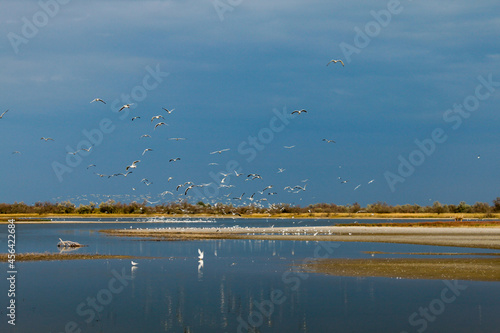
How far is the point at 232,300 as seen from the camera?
28.0 meters

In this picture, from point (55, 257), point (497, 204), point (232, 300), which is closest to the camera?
point (232, 300)

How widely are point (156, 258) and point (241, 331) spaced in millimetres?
26181

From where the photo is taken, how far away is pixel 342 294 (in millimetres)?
29031

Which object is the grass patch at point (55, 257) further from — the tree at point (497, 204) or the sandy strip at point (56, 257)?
the tree at point (497, 204)

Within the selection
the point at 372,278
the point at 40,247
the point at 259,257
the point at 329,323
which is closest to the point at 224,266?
the point at 259,257

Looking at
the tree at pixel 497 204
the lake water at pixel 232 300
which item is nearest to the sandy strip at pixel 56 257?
the lake water at pixel 232 300

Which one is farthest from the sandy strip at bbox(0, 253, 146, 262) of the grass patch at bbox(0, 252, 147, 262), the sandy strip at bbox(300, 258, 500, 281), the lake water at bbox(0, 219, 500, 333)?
the sandy strip at bbox(300, 258, 500, 281)

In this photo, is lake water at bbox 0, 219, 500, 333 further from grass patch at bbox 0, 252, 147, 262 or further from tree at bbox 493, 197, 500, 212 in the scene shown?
tree at bbox 493, 197, 500, 212

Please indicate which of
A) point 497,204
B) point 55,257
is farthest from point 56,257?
point 497,204

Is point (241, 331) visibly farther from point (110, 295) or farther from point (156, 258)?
point (156, 258)

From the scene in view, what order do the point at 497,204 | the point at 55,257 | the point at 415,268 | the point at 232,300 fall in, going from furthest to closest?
1. the point at 497,204
2. the point at 55,257
3. the point at 415,268
4. the point at 232,300

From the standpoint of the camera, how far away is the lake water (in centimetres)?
2308

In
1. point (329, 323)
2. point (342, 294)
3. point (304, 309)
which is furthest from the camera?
point (342, 294)

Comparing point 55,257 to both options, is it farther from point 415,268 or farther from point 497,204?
point 497,204
